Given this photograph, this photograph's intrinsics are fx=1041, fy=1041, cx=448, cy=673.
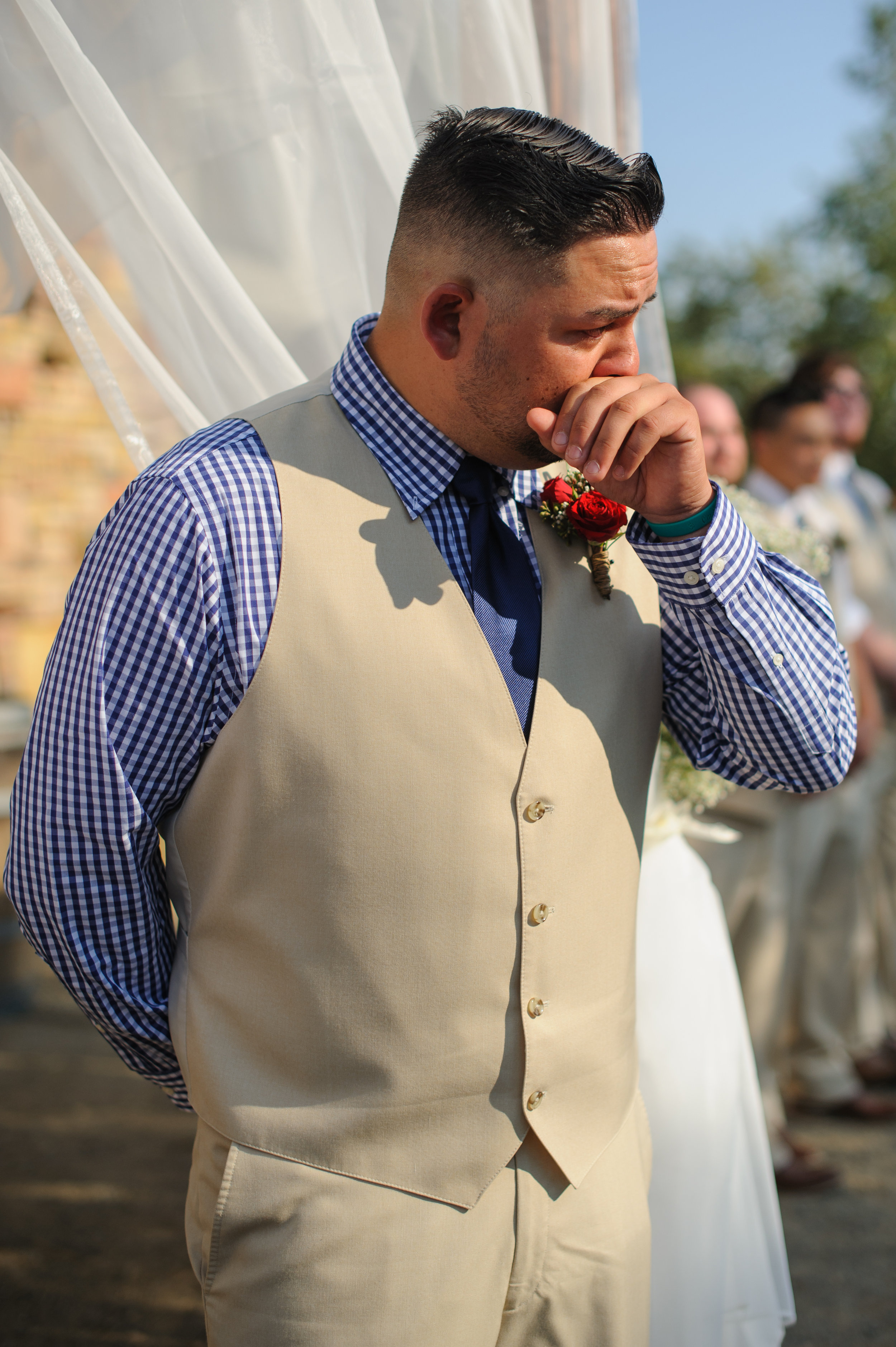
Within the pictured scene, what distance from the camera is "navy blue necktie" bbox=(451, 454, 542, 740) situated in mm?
1305

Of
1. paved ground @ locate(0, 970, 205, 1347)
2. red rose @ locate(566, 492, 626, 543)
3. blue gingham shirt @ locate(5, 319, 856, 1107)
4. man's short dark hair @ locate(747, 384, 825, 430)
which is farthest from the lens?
man's short dark hair @ locate(747, 384, 825, 430)

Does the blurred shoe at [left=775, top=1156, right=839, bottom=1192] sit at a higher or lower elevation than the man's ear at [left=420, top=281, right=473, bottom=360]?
lower

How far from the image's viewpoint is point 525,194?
1.22m

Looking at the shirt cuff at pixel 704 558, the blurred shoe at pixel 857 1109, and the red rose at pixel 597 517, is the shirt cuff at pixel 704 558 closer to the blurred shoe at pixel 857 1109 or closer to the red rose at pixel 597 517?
the red rose at pixel 597 517

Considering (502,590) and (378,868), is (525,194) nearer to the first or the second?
(502,590)

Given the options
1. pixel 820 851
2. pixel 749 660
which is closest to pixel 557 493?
pixel 749 660

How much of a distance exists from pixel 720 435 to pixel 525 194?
6.98ft

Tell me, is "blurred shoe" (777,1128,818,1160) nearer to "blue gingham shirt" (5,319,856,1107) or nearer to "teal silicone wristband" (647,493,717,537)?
"blue gingham shirt" (5,319,856,1107)

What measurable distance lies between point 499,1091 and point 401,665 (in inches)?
21.4

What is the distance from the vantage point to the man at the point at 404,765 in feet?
3.91

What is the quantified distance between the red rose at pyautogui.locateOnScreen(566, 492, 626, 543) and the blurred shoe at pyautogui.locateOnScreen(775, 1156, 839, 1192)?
263cm

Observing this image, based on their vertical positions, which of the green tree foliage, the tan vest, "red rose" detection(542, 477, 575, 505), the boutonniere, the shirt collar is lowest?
the green tree foliage

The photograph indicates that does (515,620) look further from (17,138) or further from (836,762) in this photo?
(17,138)

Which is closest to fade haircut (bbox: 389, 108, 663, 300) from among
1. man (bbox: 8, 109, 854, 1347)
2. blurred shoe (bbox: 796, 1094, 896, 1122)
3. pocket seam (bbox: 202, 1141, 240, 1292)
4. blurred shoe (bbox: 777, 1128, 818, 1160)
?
man (bbox: 8, 109, 854, 1347)
